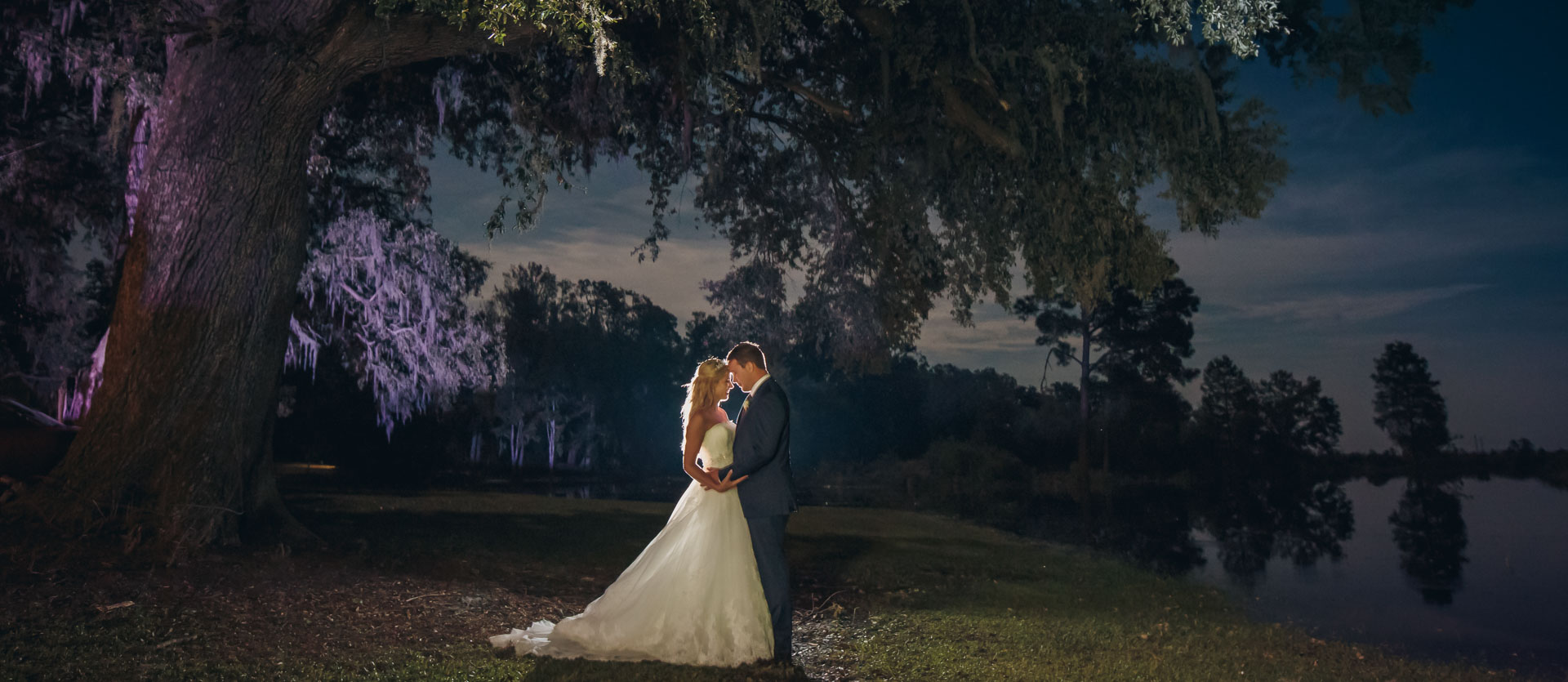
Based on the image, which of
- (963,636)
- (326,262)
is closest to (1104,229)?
(963,636)

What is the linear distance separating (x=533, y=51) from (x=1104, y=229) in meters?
6.63

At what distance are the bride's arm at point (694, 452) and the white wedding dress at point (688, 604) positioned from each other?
0.21ft

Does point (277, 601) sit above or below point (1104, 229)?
below

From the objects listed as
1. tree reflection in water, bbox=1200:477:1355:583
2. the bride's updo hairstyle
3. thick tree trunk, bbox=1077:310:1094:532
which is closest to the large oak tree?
the bride's updo hairstyle

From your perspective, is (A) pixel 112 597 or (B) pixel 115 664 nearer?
(B) pixel 115 664

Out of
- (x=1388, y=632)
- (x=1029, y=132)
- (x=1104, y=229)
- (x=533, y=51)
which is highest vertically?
(x=533, y=51)

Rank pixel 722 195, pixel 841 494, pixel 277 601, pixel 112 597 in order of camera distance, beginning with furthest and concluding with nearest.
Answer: pixel 841 494 → pixel 722 195 → pixel 277 601 → pixel 112 597

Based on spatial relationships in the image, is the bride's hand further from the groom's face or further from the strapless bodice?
the groom's face

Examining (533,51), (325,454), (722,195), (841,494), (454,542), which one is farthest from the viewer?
(325,454)

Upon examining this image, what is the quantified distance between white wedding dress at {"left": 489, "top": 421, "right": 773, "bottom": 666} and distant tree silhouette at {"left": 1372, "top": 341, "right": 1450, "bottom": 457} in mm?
87673

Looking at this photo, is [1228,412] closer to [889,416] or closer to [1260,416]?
[1260,416]

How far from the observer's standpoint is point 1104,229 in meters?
10.6

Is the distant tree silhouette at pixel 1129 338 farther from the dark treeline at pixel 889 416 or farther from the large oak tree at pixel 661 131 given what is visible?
the large oak tree at pixel 661 131

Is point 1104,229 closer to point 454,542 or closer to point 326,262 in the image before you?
point 454,542
